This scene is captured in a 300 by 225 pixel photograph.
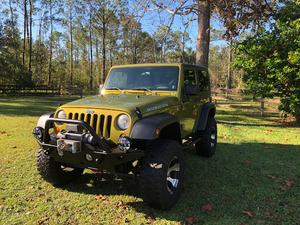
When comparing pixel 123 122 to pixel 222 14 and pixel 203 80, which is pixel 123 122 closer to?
pixel 203 80

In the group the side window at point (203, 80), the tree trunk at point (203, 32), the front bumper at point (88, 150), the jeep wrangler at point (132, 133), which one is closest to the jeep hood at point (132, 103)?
the jeep wrangler at point (132, 133)

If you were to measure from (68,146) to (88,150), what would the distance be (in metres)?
0.28

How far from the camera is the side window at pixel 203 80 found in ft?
19.8

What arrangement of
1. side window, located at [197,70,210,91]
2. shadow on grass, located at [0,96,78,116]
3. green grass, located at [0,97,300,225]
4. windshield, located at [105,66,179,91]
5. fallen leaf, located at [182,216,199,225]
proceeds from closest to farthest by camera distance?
fallen leaf, located at [182,216,199,225], green grass, located at [0,97,300,225], windshield, located at [105,66,179,91], side window, located at [197,70,210,91], shadow on grass, located at [0,96,78,116]

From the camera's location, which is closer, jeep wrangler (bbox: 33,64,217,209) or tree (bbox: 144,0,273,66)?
jeep wrangler (bbox: 33,64,217,209)

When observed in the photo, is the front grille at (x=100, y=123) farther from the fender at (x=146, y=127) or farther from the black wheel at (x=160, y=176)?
the black wheel at (x=160, y=176)

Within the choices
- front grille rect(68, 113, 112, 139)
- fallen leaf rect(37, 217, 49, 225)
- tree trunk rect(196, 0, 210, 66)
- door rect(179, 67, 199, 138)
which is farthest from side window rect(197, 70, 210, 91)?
tree trunk rect(196, 0, 210, 66)

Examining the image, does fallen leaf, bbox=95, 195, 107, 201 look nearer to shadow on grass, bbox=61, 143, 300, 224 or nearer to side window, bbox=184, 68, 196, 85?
shadow on grass, bbox=61, 143, 300, 224

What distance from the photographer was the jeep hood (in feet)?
12.8

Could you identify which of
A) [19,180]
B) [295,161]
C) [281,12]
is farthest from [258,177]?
[281,12]

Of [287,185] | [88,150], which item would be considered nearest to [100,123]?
[88,150]

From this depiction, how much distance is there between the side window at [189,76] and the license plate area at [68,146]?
243cm

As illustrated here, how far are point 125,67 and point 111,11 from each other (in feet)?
93.1

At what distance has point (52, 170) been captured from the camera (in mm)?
4441
